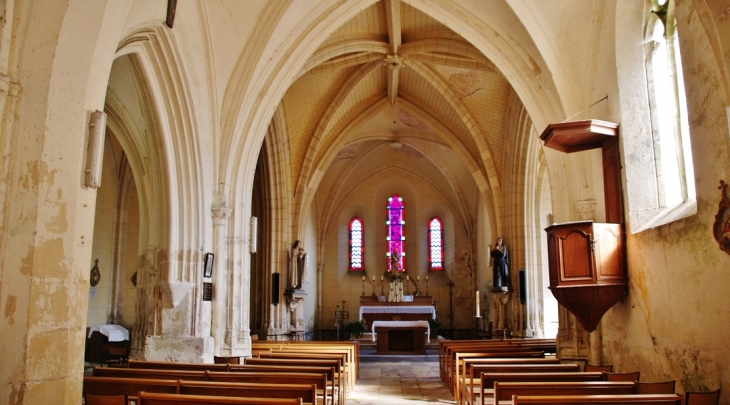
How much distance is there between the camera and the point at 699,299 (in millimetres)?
5848

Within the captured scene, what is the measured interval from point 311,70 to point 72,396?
36.5 ft

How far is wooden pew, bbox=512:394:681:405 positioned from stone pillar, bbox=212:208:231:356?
6.79 m

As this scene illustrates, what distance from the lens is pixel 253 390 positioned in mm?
4984

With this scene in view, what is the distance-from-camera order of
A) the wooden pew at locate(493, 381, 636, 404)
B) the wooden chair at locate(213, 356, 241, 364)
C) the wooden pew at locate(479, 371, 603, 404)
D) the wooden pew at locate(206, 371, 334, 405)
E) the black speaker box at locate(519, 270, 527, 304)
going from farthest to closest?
the black speaker box at locate(519, 270, 527, 304) → the wooden chair at locate(213, 356, 241, 364) → the wooden pew at locate(479, 371, 603, 404) → the wooden pew at locate(206, 371, 334, 405) → the wooden pew at locate(493, 381, 636, 404)

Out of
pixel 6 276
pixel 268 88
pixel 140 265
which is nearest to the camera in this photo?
pixel 6 276

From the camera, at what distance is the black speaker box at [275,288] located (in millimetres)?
16500

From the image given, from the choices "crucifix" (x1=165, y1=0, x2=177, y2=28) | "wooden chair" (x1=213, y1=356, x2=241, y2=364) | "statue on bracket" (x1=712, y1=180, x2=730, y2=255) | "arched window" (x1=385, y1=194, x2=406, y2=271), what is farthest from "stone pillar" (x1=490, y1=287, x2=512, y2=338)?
"statue on bracket" (x1=712, y1=180, x2=730, y2=255)

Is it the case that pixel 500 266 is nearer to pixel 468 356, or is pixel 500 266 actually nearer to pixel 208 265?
pixel 468 356

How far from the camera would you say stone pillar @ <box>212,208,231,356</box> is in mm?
10188

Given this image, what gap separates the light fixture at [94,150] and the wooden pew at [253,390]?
6.09ft

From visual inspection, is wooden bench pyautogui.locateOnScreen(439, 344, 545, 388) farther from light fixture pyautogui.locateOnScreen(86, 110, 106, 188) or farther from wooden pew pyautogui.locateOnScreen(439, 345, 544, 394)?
light fixture pyautogui.locateOnScreen(86, 110, 106, 188)

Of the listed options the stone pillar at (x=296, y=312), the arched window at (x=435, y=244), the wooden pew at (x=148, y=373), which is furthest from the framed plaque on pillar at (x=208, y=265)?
the arched window at (x=435, y=244)

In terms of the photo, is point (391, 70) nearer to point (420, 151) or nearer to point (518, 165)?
point (518, 165)

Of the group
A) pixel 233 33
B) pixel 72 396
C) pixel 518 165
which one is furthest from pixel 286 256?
pixel 72 396
